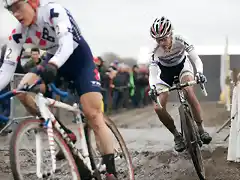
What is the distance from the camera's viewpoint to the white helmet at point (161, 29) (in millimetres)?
6395

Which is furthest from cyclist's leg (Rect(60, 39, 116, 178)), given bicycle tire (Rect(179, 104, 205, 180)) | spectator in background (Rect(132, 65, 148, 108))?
spectator in background (Rect(132, 65, 148, 108))

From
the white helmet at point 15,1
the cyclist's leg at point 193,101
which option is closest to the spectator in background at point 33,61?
the cyclist's leg at point 193,101

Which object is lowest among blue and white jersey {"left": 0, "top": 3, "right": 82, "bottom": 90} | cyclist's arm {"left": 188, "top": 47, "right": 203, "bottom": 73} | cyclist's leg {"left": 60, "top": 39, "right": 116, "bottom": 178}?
cyclist's leg {"left": 60, "top": 39, "right": 116, "bottom": 178}

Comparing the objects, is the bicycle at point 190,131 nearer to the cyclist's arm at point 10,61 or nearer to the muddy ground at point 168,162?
the muddy ground at point 168,162

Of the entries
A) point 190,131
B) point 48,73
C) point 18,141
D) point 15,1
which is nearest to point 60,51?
point 48,73

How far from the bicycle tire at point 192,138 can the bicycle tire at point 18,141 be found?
204cm

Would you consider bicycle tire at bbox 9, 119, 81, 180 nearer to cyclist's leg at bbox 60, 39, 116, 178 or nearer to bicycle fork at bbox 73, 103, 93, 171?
bicycle fork at bbox 73, 103, 93, 171

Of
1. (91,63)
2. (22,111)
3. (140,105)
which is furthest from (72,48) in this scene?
(140,105)

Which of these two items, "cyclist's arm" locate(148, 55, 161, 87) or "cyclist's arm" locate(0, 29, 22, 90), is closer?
"cyclist's arm" locate(0, 29, 22, 90)

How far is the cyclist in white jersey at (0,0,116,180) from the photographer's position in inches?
174

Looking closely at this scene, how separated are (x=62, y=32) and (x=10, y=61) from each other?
651mm

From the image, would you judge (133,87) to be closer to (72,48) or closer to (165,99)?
(165,99)

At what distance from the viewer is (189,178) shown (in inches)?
251

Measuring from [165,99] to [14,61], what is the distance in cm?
281
